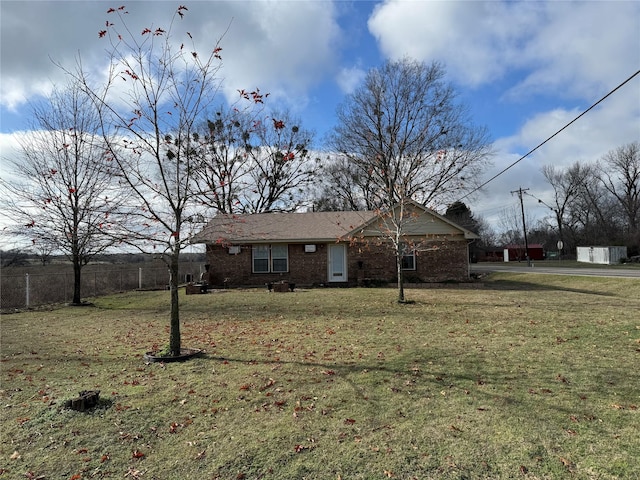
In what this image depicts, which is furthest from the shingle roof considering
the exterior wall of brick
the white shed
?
the white shed

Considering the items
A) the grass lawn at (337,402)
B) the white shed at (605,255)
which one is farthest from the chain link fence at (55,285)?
the white shed at (605,255)

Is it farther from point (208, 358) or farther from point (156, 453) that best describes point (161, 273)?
point (156, 453)

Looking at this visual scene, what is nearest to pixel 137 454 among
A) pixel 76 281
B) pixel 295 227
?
pixel 76 281

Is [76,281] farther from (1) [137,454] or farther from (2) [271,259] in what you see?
(1) [137,454]

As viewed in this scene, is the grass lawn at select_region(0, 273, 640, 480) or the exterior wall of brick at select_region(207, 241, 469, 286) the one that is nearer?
the grass lawn at select_region(0, 273, 640, 480)

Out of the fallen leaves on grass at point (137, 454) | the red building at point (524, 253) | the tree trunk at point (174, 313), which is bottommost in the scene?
the fallen leaves on grass at point (137, 454)

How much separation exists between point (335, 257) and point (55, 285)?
11846 mm

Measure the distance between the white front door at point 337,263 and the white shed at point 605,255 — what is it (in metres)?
30.5

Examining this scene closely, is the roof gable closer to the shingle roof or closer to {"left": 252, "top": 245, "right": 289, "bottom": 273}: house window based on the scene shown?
the shingle roof

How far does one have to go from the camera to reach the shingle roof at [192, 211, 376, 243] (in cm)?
1995

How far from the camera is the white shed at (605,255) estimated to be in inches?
1515

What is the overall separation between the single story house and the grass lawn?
1085 cm

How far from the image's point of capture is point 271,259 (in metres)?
20.6

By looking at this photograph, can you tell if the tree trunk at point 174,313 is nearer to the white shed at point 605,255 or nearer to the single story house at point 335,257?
the single story house at point 335,257
